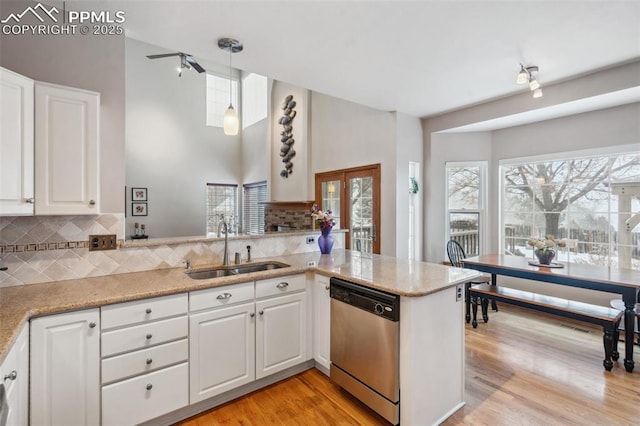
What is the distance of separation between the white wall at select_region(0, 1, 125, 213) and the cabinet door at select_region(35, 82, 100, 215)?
12.3 inches

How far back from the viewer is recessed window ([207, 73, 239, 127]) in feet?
23.9

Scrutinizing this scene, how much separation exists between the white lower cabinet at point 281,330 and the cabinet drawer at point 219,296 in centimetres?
10

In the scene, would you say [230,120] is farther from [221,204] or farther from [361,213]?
[221,204]

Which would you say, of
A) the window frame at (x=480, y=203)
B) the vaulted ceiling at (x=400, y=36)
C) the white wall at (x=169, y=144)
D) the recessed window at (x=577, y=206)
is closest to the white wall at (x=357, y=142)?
the window frame at (x=480, y=203)

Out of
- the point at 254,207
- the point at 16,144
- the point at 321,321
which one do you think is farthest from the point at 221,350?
the point at 254,207

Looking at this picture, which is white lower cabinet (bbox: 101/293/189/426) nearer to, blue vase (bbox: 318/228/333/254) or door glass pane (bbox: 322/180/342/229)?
blue vase (bbox: 318/228/333/254)

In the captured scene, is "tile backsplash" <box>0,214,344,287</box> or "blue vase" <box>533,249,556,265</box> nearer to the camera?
"tile backsplash" <box>0,214,344,287</box>

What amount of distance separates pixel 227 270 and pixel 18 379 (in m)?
1.40

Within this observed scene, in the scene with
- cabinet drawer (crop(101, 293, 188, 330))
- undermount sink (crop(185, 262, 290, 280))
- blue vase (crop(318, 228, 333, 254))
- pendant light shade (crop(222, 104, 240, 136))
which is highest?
pendant light shade (crop(222, 104, 240, 136))

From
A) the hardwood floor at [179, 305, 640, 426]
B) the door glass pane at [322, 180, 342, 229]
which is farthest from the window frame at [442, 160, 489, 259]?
the hardwood floor at [179, 305, 640, 426]

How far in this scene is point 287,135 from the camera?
618 centimetres

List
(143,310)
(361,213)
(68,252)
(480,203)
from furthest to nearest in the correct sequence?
(361,213), (480,203), (68,252), (143,310)

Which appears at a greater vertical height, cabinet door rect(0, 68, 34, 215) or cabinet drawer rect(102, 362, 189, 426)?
cabinet door rect(0, 68, 34, 215)

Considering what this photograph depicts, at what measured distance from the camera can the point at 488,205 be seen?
15.5 feet
